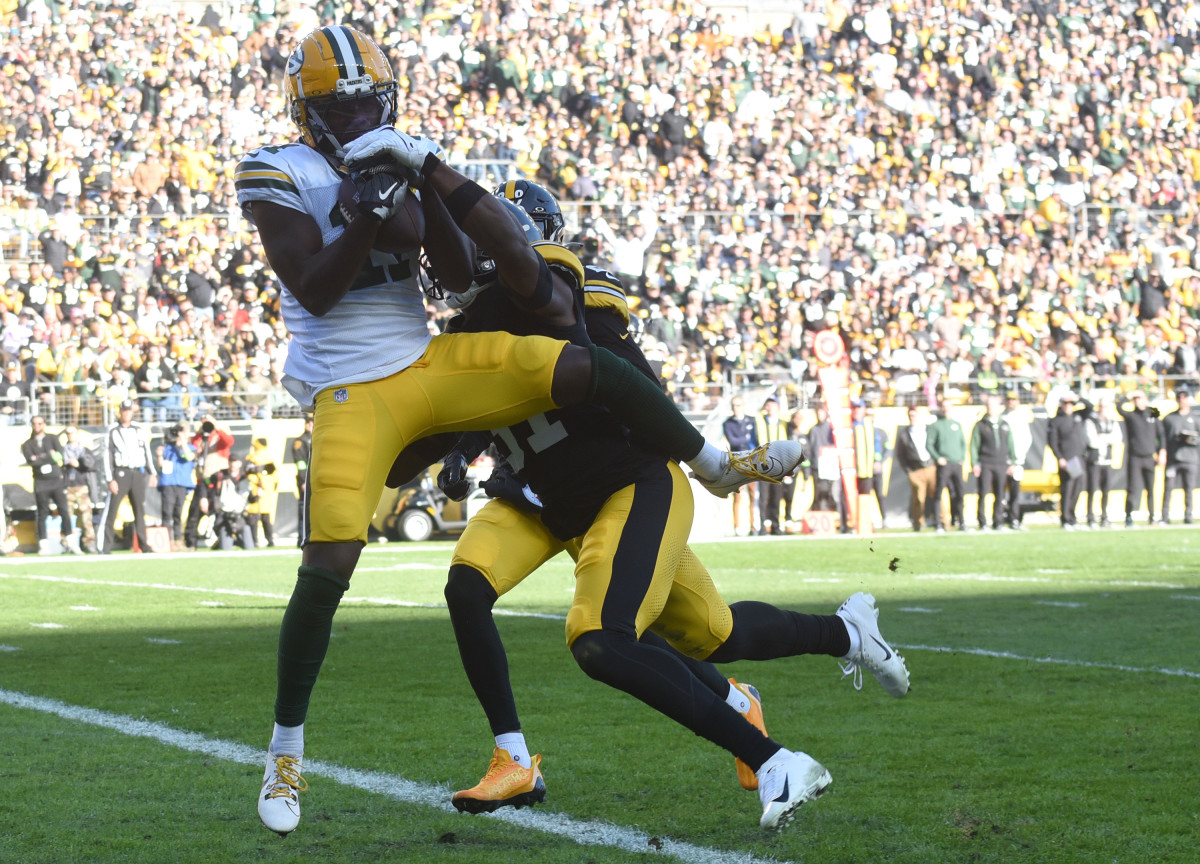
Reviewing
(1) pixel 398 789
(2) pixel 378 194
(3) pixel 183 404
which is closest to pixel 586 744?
(1) pixel 398 789

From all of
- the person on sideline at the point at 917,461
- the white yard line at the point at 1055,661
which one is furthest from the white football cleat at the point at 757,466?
the person on sideline at the point at 917,461

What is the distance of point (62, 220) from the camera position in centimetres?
1909

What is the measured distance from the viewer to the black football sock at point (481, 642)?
12.3 feet

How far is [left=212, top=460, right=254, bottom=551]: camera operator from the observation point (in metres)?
16.0

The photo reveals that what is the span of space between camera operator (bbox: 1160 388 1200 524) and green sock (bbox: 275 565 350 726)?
1671 cm

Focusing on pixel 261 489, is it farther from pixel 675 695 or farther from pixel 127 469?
pixel 675 695

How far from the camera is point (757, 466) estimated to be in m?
3.84

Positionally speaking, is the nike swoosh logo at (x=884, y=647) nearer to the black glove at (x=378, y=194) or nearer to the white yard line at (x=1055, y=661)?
the black glove at (x=378, y=194)

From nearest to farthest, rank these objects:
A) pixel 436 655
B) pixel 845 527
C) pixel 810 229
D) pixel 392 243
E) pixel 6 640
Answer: pixel 392 243 → pixel 436 655 → pixel 6 640 → pixel 845 527 → pixel 810 229

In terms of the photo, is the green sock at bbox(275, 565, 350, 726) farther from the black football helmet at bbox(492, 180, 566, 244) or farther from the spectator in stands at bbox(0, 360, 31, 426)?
the spectator in stands at bbox(0, 360, 31, 426)

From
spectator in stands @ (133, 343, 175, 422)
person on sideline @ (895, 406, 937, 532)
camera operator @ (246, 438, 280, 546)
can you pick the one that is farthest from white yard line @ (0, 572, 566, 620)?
person on sideline @ (895, 406, 937, 532)

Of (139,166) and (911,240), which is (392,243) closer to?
(139,166)

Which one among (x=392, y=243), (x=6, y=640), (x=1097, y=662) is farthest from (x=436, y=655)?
(x=392, y=243)

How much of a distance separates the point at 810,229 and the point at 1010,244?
3349mm
